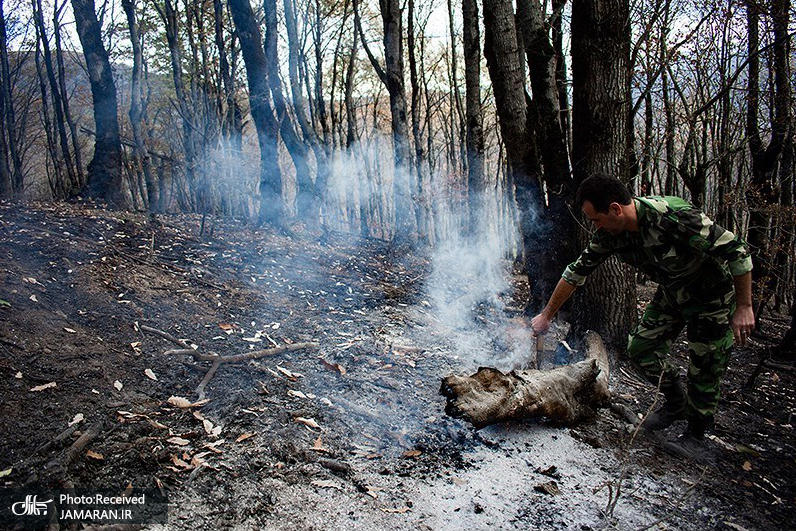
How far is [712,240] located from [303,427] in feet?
9.16

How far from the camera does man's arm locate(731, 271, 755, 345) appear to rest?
2682 millimetres

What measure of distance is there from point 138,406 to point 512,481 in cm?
237

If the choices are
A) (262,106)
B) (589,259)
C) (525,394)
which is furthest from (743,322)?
(262,106)

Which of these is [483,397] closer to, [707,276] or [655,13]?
[707,276]

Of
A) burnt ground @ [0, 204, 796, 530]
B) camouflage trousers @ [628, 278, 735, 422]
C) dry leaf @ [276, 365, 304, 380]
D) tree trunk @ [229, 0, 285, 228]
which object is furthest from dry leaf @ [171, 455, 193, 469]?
tree trunk @ [229, 0, 285, 228]

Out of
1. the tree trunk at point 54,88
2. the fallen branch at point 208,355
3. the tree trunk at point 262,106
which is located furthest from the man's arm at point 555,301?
the tree trunk at point 54,88

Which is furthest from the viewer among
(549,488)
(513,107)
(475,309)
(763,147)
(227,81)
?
(227,81)

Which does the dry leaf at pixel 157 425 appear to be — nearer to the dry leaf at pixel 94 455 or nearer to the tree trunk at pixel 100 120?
the dry leaf at pixel 94 455

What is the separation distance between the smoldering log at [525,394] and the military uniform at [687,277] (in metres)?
0.44

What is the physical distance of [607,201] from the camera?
2775mm

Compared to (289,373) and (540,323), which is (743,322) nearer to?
(540,323)

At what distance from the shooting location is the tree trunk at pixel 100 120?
360 inches

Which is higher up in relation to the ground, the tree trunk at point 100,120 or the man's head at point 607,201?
the tree trunk at point 100,120

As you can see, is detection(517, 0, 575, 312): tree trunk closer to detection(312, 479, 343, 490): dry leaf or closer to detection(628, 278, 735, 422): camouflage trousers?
detection(628, 278, 735, 422): camouflage trousers
